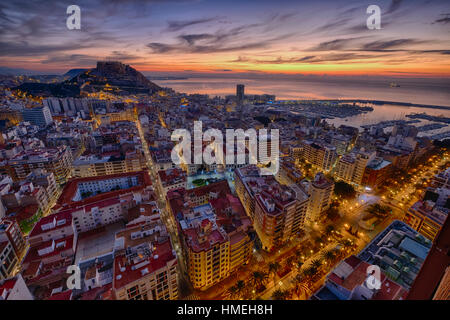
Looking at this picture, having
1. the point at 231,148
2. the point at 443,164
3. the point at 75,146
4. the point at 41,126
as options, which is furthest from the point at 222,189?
the point at 41,126

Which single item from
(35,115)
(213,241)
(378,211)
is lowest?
(378,211)

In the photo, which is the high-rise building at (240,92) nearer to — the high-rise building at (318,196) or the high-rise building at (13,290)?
the high-rise building at (318,196)

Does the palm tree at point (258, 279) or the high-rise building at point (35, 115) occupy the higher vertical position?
the high-rise building at point (35, 115)

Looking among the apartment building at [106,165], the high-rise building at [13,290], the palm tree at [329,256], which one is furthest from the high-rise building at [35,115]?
the palm tree at [329,256]

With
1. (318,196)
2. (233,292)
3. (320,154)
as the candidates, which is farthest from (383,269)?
(320,154)

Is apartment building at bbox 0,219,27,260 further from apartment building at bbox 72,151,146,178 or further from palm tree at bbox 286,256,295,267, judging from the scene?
palm tree at bbox 286,256,295,267

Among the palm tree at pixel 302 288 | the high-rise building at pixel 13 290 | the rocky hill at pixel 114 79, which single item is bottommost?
the palm tree at pixel 302 288

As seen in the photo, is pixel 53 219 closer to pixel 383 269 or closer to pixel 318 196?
pixel 318 196

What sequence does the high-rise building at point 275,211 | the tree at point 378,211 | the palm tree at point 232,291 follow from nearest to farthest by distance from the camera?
the palm tree at point 232,291, the high-rise building at point 275,211, the tree at point 378,211
